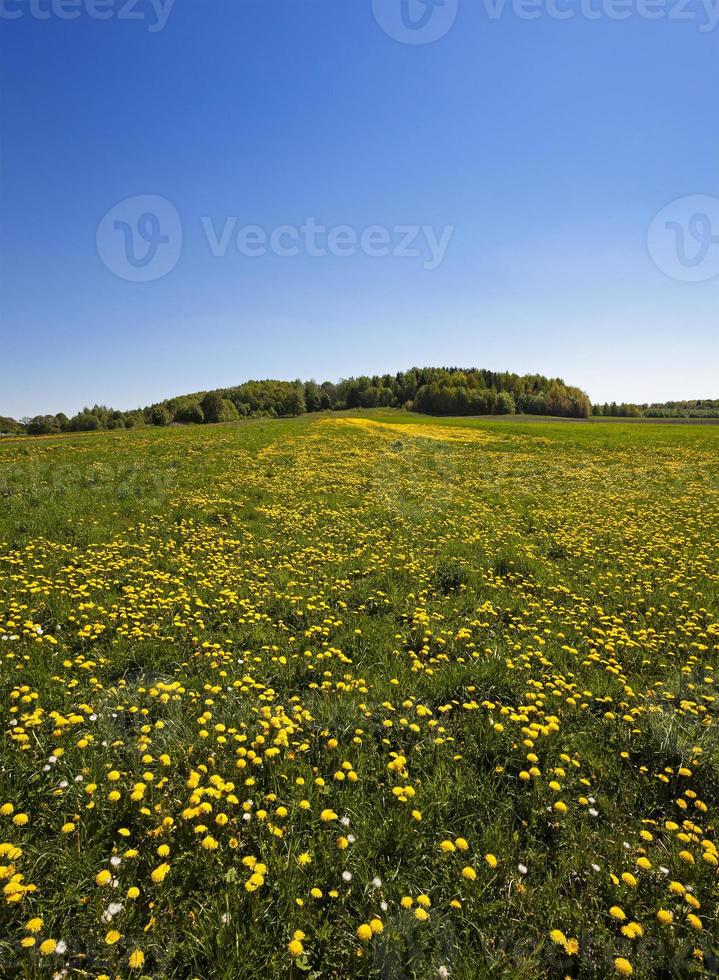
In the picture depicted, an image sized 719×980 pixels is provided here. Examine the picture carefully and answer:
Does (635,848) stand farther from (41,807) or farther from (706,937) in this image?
(41,807)

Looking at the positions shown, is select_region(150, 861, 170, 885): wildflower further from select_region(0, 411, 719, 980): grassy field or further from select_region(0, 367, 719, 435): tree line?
select_region(0, 367, 719, 435): tree line

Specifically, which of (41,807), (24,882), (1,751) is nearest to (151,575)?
(1,751)

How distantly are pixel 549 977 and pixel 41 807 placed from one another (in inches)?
143

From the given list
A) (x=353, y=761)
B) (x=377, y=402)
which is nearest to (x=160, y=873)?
(x=353, y=761)

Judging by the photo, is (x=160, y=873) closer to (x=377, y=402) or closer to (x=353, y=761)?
(x=353, y=761)

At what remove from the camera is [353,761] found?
4.16 metres

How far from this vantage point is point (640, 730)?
4.61m

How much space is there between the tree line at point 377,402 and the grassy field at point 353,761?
7497 centimetres

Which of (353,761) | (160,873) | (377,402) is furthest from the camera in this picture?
(377,402)

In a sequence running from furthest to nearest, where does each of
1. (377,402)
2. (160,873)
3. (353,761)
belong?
(377,402)
(353,761)
(160,873)

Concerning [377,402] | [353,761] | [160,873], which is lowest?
[353,761]

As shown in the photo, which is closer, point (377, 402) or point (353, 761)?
point (353, 761)

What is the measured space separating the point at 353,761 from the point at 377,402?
12015cm

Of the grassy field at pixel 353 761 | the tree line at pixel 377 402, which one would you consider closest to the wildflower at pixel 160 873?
the grassy field at pixel 353 761
